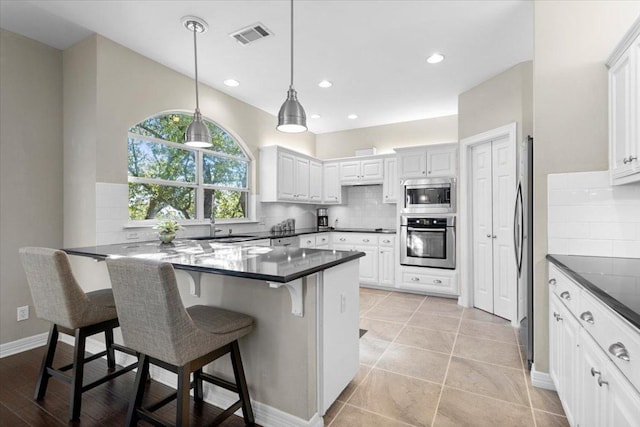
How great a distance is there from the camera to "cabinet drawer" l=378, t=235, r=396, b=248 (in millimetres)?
4965

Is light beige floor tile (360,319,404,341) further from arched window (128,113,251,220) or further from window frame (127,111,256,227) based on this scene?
arched window (128,113,251,220)

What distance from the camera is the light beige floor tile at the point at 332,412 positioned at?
1.84 m

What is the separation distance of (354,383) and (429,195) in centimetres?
311

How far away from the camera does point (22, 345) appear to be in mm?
2838

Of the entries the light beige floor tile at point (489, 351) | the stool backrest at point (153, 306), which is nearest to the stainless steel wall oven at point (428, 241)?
the light beige floor tile at point (489, 351)

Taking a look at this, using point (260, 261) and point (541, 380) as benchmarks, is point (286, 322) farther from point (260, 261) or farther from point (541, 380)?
point (541, 380)

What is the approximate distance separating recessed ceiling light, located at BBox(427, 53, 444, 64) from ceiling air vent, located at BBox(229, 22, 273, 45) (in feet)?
5.61

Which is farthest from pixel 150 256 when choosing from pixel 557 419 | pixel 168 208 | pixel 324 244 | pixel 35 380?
pixel 324 244

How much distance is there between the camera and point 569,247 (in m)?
2.10

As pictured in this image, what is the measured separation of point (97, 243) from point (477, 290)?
4393 mm

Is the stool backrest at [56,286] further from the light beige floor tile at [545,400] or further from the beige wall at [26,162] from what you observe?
the light beige floor tile at [545,400]

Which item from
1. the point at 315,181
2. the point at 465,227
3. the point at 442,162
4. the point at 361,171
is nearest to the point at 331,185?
the point at 315,181

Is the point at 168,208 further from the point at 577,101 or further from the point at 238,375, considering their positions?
the point at 577,101

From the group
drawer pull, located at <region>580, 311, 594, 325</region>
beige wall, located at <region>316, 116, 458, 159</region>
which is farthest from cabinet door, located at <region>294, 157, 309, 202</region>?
drawer pull, located at <region>580, 311, 594, 325</region>
